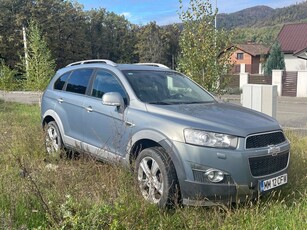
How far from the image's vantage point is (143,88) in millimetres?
4918

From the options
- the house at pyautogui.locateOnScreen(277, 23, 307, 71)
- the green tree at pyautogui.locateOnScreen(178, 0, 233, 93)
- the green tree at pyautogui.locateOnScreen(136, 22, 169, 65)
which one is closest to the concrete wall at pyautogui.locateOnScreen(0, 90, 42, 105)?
the green tree at pyautogui.locateOnScreen(178, 0, 233, 93)

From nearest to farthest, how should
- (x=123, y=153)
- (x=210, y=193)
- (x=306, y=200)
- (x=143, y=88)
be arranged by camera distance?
(x=210, y=193) → (x=306, y=200) → (x=123, y=153) → (x=143, y=88)

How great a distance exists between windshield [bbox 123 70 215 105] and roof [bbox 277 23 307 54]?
35.1m

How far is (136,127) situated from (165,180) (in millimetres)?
841

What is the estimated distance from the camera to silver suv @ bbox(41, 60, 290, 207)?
374cm

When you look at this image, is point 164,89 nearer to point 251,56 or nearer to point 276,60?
point 276,60

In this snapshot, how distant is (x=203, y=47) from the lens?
9.22 m

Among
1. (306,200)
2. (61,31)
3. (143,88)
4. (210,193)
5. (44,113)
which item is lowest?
(306,200)

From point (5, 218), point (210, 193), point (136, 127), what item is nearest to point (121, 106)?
point (136, 127)

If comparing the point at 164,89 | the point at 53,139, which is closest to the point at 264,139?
the point at 164,89

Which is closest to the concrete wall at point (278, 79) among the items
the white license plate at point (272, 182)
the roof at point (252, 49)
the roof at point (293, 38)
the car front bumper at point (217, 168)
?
the roof at point (293, 38)

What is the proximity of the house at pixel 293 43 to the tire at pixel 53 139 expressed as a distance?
3260 cm

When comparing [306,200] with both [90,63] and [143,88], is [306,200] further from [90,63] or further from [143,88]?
[90,63]

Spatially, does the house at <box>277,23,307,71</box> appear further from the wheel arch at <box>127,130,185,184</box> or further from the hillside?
the hillside
